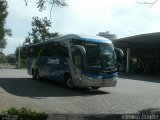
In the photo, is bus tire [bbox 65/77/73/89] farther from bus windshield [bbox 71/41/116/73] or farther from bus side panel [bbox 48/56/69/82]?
bus windshield [bbox 71/41/116/73]

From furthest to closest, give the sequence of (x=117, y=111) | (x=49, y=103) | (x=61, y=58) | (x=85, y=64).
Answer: (x=61, y=58)
(x=85, y=64)
(x=49, y=103)
(x=117, y=111)

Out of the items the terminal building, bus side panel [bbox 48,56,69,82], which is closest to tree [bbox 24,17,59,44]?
the terminal building

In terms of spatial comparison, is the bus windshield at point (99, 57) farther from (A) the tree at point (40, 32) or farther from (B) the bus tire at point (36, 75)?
(A) the tree at point (40, 32)

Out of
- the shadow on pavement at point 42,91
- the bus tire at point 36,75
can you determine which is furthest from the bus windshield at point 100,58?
the bus tire at point 36,75

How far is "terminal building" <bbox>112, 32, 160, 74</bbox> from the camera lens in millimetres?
56188

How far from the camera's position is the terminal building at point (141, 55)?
5619cm

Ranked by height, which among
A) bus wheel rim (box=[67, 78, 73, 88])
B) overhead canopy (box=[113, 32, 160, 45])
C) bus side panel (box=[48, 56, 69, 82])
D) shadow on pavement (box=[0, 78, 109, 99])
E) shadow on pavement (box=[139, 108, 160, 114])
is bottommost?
shadow on pavement (box=[139, 108, 160, 114])

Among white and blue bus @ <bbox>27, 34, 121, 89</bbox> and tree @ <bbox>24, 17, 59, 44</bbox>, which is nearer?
white and blue bus @ <bbox>27, 34, 121, 89</bbox>

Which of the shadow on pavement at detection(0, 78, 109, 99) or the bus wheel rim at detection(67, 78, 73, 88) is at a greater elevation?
the bus wheel rim at detection(67, 78, 73, 88)

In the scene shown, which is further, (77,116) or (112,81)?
(112,81)

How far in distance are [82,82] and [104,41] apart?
2690 mm

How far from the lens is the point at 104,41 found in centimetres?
2103

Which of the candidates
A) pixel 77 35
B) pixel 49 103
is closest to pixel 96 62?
pixel 77 35

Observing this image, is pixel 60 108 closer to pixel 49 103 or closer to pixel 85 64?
pixel 49 103
